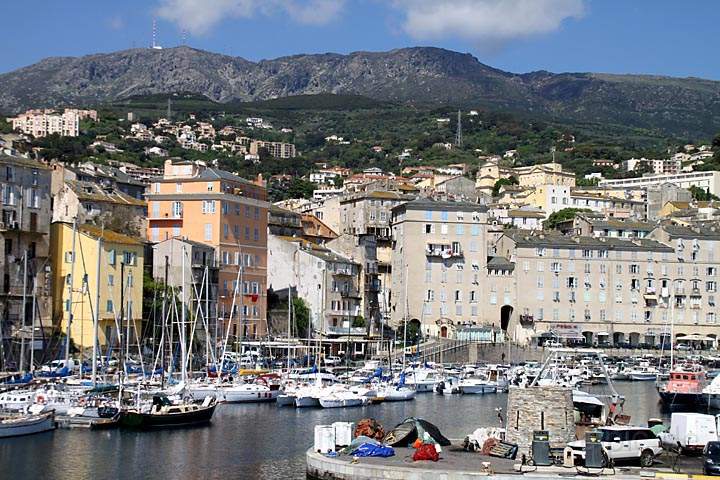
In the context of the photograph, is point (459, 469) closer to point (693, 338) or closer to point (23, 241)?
point (23, 241)

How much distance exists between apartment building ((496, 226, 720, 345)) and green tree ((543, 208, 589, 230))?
71.9 feet

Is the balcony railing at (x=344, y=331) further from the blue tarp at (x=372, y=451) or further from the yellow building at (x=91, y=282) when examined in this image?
the blue tarp at (x=372, y=451)

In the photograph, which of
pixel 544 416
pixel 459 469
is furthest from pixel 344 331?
pixel 459 469

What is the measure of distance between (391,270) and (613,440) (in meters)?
80.9

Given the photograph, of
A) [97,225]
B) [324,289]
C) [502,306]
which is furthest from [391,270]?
[97,225]

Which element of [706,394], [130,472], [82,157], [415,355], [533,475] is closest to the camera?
[533,475]

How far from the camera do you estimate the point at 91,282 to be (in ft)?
270

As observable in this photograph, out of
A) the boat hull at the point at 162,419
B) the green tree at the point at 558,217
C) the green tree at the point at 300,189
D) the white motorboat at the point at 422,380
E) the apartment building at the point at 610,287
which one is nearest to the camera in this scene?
the boat hull at the point at 162,419

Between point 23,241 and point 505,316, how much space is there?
177 ft

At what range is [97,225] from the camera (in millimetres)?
98312

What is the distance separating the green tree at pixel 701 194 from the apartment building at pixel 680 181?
193 cm

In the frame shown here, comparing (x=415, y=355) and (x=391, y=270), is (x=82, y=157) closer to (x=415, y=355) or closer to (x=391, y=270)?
(x=391, y=270)

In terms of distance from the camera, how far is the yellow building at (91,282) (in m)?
80.9

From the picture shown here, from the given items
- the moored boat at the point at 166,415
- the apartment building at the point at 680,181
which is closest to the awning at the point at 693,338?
the apartment building at the point at 680,181
